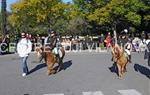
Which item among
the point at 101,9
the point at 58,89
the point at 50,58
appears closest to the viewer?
the point at 58,89

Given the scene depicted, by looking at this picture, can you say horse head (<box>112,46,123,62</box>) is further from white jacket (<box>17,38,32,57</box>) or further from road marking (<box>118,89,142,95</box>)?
white jacket (<box>17,38,32,57</box>)

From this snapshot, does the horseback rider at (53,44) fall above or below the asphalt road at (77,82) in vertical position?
above

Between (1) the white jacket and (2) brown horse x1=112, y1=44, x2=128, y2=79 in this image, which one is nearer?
(2) brown horse x1=112, y1=44, x2=128, y2=79

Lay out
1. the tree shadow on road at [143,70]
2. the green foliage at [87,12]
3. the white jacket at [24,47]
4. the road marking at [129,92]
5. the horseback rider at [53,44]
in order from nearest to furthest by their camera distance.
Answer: the road marking at [129,92] < the tree shadow on road at [143,70] < the white jacket at [24,47] < the horseback rider at [53,44] < the green foliage at [87,12]

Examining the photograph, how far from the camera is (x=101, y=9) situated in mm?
55438

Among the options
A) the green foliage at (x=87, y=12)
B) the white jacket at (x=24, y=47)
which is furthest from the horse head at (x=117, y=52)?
the green foliage at (x=87, y=12)

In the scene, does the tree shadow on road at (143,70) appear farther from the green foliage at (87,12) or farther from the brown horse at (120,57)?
the green foliage at (87,12)

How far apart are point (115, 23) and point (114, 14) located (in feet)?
4.31

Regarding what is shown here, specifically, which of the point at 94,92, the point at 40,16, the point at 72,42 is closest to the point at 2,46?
the point at 72,42

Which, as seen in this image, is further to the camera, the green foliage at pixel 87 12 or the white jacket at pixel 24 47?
the green foliage at pixel 87 12

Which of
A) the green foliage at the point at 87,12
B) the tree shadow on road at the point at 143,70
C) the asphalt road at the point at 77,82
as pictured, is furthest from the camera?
the green foliage at the point at 87,12

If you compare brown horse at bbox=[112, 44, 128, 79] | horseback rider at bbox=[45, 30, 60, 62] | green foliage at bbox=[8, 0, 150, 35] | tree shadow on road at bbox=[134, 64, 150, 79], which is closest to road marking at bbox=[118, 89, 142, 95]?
brown horse at bbox=[112, 44, 128, 79]

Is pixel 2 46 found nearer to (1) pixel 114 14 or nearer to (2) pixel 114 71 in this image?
(2) pixel 114 71

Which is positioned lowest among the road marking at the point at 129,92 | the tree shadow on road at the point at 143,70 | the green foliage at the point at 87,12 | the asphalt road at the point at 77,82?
the asphalt road at the point at 77,82
